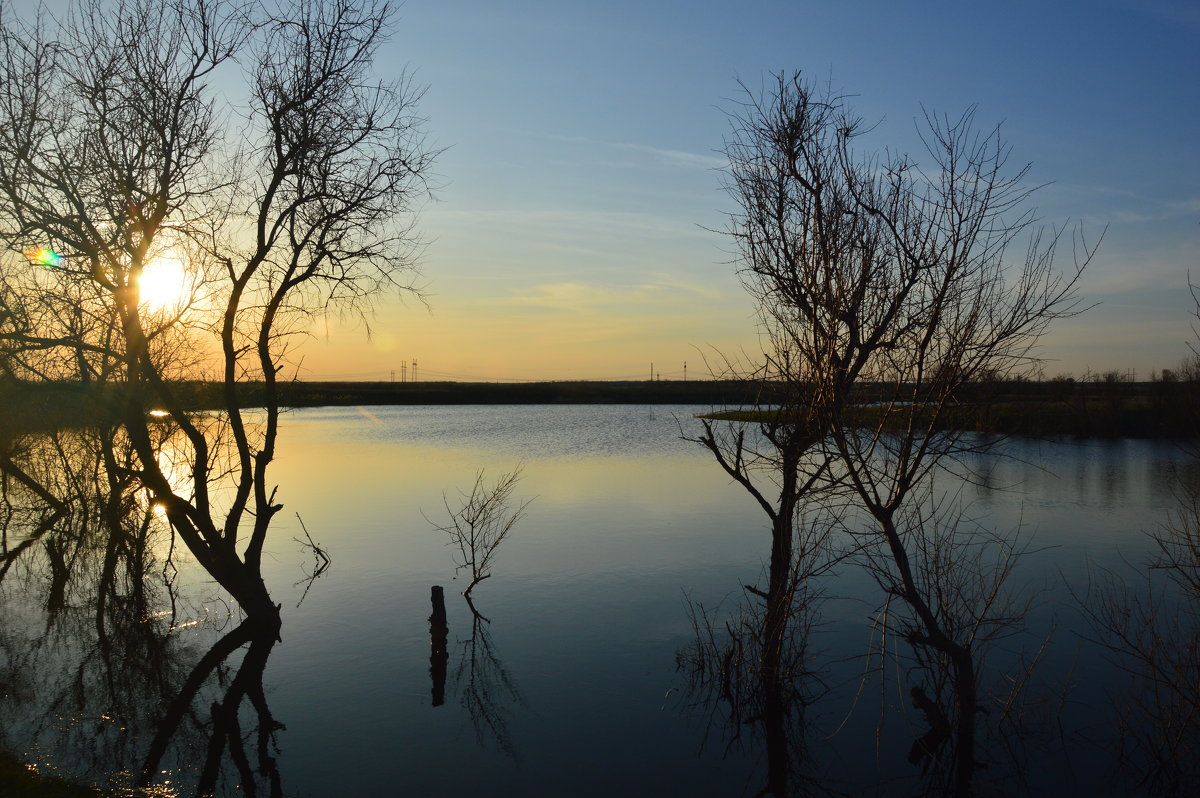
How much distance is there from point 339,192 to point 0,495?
70.9 feet

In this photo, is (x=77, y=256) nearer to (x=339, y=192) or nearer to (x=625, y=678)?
(x=339, y=192)

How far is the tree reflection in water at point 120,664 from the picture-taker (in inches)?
438

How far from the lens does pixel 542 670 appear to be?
14969 millimetres

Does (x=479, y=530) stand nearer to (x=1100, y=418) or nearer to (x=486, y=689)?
(x=486, y=689)

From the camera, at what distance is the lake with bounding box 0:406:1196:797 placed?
1112 cm

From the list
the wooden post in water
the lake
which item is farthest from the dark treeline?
the wooden post in water

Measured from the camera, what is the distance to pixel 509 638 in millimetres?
16734

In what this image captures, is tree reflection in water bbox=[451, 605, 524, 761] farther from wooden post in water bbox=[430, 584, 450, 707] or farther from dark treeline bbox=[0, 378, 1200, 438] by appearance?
dark treeline bbox=[0, 378, 1200, 438]

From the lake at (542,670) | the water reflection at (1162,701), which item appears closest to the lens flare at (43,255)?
the lake at (542,670)

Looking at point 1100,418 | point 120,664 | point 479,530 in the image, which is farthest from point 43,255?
point 1100,418

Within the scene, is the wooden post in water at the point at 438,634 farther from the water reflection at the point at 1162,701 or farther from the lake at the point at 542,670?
the water reflection at the point at 1162,701

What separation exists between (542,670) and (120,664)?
24.0 feet

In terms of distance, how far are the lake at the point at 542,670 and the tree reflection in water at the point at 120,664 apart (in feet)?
0.21

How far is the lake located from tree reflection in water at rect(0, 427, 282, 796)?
2.5 inches
